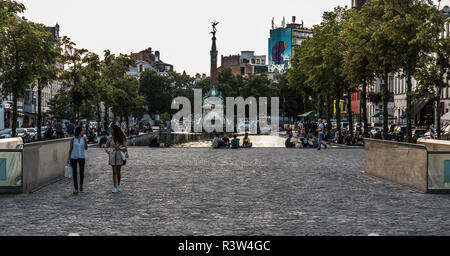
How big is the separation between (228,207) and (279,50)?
18327cm

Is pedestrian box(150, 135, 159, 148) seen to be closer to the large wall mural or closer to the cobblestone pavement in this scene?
the cobblestone pavement

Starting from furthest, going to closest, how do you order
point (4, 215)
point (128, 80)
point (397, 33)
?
point (128, 80) < point (397, 33) < point (4, 215)

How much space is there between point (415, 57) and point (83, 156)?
25517 millimetres

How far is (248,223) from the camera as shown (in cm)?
1123

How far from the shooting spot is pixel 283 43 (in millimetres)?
193375

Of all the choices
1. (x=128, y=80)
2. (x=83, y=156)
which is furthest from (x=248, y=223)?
(x=128, y=80)

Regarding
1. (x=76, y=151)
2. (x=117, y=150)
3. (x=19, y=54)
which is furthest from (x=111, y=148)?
(x=19, y=54)

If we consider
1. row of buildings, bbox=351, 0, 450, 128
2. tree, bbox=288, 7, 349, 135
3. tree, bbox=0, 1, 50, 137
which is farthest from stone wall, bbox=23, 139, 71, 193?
row of buildings, bbox=351, 0, 450, 128

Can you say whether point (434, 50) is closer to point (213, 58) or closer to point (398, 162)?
point (398, 162)

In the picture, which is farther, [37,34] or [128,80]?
[128,80]

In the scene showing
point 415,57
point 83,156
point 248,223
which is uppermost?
point 415,57

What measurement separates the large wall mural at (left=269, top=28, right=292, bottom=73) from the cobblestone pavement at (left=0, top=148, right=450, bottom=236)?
565 ft

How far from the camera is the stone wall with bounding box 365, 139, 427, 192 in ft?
55.6

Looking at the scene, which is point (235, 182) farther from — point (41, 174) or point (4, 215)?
point (4, 215)
